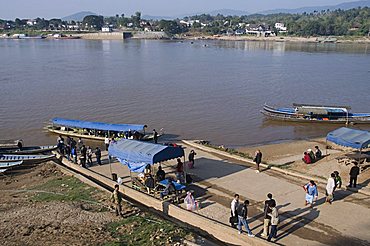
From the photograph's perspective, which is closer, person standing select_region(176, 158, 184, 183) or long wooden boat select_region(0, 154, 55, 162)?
person standing select_region(176, 158, 184, 183)

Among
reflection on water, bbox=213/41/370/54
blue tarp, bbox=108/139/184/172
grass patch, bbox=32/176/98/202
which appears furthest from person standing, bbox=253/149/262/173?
reflection on water, bbox=213/41/370/54

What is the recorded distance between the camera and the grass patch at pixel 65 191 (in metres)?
16.1

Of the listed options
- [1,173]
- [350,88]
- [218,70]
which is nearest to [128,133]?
[1,173]

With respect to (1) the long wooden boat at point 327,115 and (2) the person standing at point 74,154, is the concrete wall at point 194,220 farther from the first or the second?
(1) the long wooden boat at point 327,115

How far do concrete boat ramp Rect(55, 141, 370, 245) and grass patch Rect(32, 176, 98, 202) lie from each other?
1108mm

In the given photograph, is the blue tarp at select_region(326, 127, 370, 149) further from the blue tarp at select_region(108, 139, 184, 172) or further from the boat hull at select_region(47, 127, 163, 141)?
the boat hull at select_region(47, 127, 163, 141)

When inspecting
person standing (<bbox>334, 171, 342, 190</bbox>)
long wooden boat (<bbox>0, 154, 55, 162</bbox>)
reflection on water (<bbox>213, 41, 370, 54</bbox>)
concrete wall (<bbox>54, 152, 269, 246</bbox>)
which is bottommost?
long wooden boat (<bbox>0, 154, 55, 162</bbox>)

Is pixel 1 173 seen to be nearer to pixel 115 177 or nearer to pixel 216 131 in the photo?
pixel 115 177

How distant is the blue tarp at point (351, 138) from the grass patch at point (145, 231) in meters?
9.51

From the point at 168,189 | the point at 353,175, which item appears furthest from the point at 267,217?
the point at 353,175

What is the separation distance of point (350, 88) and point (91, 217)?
1945 inches

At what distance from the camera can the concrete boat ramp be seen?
1237 centimetres

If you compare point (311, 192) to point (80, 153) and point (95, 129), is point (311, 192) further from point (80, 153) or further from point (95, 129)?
point (95, 129)

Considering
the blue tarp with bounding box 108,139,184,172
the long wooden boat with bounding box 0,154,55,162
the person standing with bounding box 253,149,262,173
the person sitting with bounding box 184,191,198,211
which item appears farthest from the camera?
Result: the long wooden boat with bounding box 0,154,55,162
